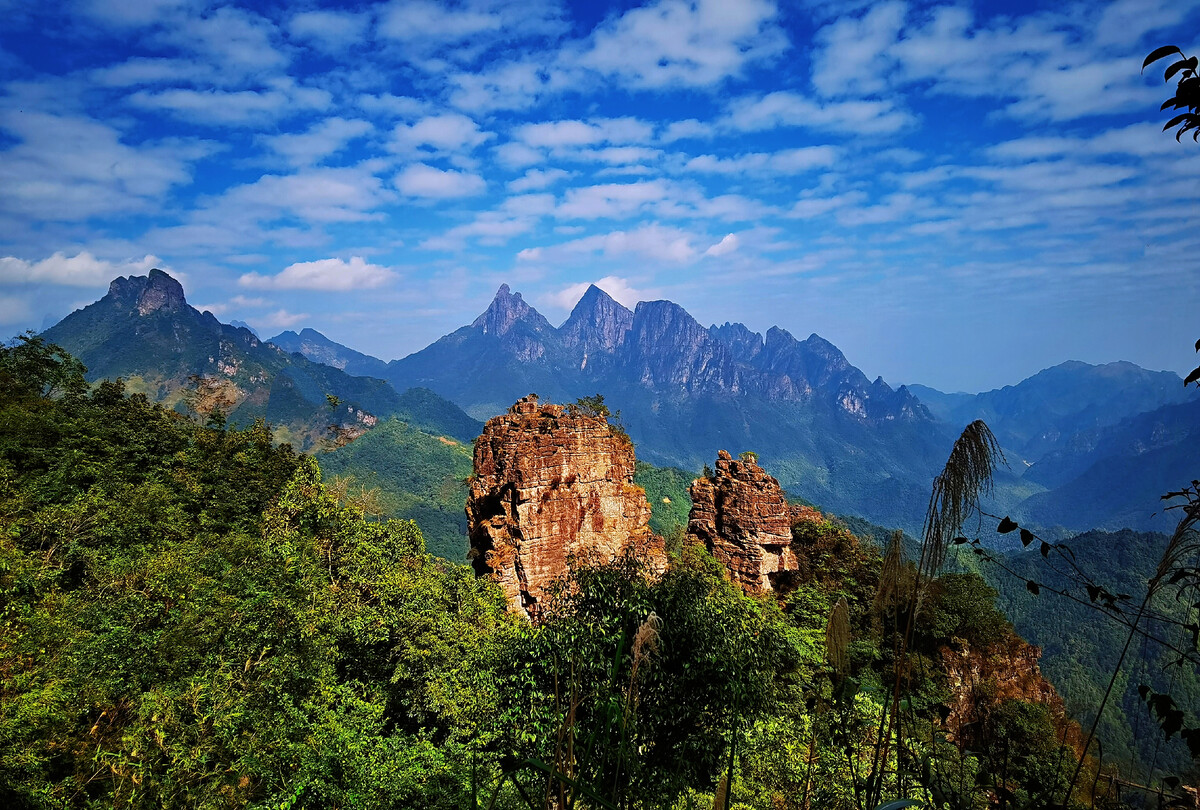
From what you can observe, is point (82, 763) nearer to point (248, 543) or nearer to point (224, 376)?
point (248, 543)

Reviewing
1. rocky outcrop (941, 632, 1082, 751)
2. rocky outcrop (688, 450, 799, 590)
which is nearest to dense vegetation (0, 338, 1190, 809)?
rocky outcrop (941, 632, 1082, 751)

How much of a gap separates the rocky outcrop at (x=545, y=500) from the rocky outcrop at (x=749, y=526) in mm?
4044

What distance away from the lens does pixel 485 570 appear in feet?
92.4

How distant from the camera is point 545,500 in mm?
28578

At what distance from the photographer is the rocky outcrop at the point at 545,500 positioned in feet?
91.7

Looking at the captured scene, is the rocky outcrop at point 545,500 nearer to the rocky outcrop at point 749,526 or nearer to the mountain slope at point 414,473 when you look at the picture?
the rocky outcrop at point 749,526

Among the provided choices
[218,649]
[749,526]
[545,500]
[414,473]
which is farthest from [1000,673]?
[414,473]

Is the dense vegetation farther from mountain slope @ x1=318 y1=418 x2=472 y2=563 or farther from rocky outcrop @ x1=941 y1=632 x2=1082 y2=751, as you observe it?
mountain slope @ x1=318 y1=418 x2=472 y2=563

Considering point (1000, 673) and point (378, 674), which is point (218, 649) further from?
point (1000, 673)

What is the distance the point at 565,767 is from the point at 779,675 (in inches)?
907

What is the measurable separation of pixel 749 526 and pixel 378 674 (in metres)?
20.2

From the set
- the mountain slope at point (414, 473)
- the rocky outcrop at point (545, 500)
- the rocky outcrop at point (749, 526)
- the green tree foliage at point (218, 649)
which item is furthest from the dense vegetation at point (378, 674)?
the mountain slope at point (414, 473)

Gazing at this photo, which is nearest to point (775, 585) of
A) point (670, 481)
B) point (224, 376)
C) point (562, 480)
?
point (562, 480)

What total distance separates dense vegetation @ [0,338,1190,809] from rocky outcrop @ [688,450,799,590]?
146 inches
